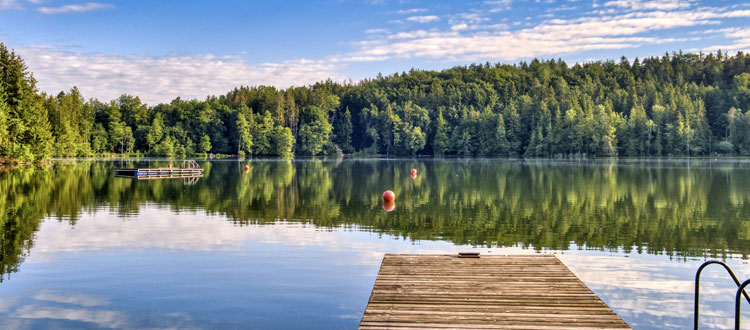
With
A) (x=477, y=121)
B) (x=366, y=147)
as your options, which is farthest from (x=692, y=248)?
(x=366, y=147)

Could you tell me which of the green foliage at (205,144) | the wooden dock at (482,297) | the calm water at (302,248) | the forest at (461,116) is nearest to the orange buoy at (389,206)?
the calm water at (302,248)

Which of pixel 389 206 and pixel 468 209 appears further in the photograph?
pixel 389 206

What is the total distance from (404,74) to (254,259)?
16096 centimetres

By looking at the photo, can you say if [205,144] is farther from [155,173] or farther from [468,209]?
[468,209]

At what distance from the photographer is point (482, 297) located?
29.5ft

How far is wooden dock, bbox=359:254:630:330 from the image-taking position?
7770 millimetres

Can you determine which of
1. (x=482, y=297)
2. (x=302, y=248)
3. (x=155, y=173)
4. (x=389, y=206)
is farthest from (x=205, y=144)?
(x=482, y=297)

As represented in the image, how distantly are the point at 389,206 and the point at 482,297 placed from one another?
17.1m

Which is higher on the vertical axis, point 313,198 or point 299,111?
point 299,111

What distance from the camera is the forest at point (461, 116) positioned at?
4279 inches

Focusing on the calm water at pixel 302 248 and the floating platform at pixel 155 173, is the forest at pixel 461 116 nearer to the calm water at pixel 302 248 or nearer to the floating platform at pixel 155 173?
the floating platform at pixel 155 173

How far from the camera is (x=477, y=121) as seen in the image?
131 meters

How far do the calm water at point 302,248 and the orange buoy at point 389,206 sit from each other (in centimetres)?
31

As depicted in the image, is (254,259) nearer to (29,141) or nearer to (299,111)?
(29,141)
